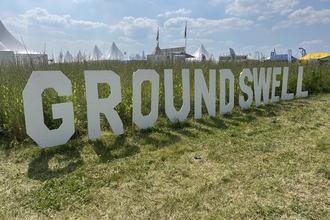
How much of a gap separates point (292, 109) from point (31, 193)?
474 cm

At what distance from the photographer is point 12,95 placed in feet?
10.00

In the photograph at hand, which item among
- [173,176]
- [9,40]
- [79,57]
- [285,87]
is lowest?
[173,176]

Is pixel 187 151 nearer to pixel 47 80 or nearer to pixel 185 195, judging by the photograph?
pixel 185 195

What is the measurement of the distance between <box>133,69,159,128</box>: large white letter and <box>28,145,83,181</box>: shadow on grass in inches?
36.1

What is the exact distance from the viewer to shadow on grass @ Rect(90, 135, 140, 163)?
244 centimetres

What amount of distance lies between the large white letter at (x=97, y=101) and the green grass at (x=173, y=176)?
0.21 metres

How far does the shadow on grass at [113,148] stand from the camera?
244cm

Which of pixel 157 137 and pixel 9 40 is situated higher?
pixel 9 40

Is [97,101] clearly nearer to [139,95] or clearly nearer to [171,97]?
[139,95]

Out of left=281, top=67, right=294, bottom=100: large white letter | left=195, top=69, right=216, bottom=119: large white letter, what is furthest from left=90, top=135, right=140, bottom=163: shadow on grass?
left=281, top=67, right=294, bottom=100: large white letter

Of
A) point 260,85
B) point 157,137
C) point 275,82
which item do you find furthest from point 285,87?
point 157,137

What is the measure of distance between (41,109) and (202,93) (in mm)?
2461

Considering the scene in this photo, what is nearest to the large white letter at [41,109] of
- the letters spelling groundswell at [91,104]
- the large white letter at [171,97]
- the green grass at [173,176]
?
the letters spelling groundswell at [91,104]

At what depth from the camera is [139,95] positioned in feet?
10.2
